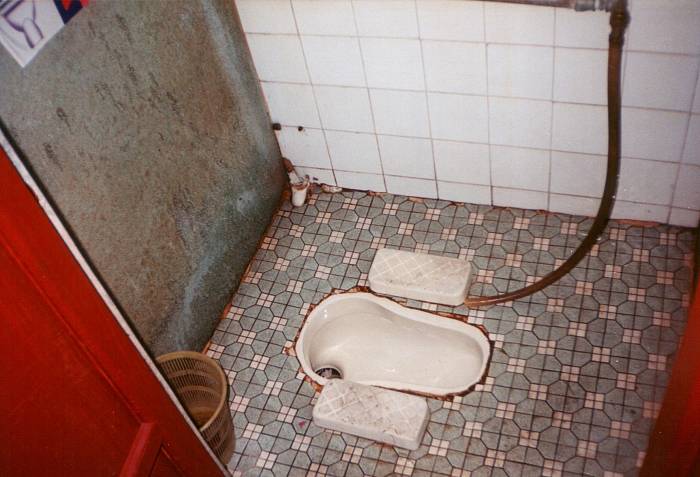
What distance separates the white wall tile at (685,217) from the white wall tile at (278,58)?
70.6 inches

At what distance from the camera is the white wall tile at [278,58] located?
3.20m

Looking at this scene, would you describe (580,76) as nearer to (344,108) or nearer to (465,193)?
(465,193)

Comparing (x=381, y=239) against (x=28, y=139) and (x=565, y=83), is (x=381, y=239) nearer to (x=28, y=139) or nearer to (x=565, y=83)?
(x=565, y=83)

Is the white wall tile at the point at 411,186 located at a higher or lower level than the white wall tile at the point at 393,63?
lower

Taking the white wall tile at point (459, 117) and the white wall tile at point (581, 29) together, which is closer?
the white wall tile at point (581, 29)

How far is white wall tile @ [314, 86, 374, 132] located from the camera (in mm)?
3281

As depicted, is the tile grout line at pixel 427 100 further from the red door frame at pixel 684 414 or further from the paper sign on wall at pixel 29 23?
the red door frame at pixel 684 414

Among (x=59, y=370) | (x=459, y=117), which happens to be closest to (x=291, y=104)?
(x=459, y=117)

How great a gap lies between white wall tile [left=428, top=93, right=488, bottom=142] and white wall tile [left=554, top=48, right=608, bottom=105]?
0.35m

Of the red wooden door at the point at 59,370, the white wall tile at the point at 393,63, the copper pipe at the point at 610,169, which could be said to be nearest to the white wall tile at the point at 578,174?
the copper pipe at the point at 610,169

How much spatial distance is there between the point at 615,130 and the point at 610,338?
34.8 inches

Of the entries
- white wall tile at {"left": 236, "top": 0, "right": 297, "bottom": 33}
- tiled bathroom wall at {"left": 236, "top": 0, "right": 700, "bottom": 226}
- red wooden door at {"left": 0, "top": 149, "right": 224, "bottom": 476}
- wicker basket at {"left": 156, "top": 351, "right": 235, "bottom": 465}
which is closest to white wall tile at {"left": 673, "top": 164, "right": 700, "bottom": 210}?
tiled bathroom wall at {"left": 236, "top": 0, "right": 700, "bottom": 226}

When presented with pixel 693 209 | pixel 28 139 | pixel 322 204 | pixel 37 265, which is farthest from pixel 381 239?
pixel 37 265

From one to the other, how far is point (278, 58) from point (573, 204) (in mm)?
1557
